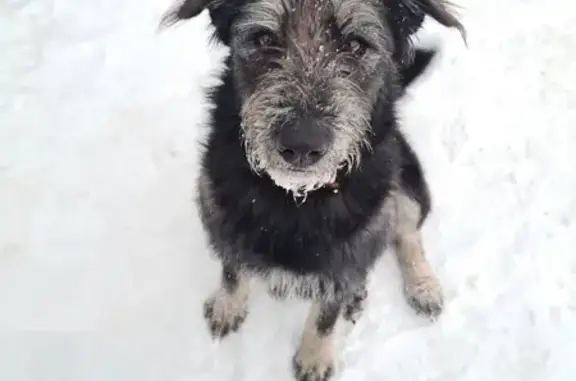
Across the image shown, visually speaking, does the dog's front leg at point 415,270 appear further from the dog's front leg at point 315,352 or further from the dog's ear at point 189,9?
the dog's ear at point 189,9

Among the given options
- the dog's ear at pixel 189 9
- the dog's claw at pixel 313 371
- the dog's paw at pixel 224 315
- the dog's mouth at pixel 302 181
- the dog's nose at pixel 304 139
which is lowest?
the dog's claw at pixel 313 371

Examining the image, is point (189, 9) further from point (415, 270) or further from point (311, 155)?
point (415, 270)

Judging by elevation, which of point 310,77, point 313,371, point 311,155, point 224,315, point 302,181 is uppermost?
point 310,77

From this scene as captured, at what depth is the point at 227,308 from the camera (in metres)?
3.28

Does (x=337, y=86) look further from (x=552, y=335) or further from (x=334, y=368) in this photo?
(x=552, y=335)

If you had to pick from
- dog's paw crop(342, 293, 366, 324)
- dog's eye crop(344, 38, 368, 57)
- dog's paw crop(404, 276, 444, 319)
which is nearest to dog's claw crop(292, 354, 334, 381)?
dog's paw crop(342, 293, 366, 324)

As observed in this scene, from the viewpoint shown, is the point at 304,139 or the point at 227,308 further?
the point at 227,308

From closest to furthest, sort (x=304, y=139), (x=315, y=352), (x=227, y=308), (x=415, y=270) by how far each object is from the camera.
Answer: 1. (x=304, y=139)
2. (x=315, y=352)
3. (x=227, y=308)
4. (x=415, y=270)

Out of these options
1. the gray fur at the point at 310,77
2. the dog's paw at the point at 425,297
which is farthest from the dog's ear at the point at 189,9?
the dog's paw at the point at 425,297

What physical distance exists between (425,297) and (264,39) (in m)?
1.66

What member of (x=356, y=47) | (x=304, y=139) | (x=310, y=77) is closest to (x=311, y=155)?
(x=304, y=139)

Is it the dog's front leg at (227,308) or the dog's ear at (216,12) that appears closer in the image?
the dog's ear at (216,12)

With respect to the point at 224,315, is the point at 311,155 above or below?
above

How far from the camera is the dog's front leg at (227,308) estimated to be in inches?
128
